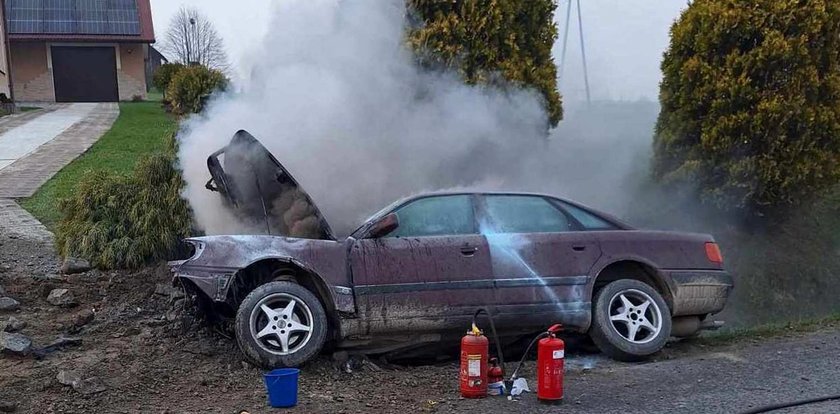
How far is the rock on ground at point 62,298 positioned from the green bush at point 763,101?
6203 millimetres

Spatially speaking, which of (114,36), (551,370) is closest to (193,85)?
(551,370)

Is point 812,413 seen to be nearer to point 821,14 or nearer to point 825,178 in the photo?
point 825,178

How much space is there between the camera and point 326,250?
19.4 feet

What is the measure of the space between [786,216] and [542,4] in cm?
355

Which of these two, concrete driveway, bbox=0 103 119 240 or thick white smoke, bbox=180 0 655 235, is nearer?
thick white smoke, bbox=180 0 655 235

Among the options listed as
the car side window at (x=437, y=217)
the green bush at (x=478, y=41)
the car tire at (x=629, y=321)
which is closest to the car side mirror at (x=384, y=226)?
the car side window at (x=437, y=217)

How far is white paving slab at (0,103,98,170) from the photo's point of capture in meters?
16.3

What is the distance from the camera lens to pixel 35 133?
19.8m

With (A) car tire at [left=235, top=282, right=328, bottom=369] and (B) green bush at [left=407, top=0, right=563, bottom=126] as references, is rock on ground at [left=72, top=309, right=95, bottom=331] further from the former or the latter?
(B) green bush at [left=407, top=0, right=563, bottom=126]

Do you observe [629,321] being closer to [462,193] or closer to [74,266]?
[462,193]

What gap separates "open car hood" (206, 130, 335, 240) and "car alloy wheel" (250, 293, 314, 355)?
2.28 feet

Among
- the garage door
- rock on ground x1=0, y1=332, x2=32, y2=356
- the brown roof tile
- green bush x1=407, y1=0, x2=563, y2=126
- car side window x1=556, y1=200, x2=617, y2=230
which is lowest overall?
rock on ground x1=0, y1=332, x2=32, y2=356

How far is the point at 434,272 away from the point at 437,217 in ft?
1.64

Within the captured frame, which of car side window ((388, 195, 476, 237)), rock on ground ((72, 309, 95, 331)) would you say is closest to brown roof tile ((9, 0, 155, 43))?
rock on ground ((72, 309, 95, 331))
